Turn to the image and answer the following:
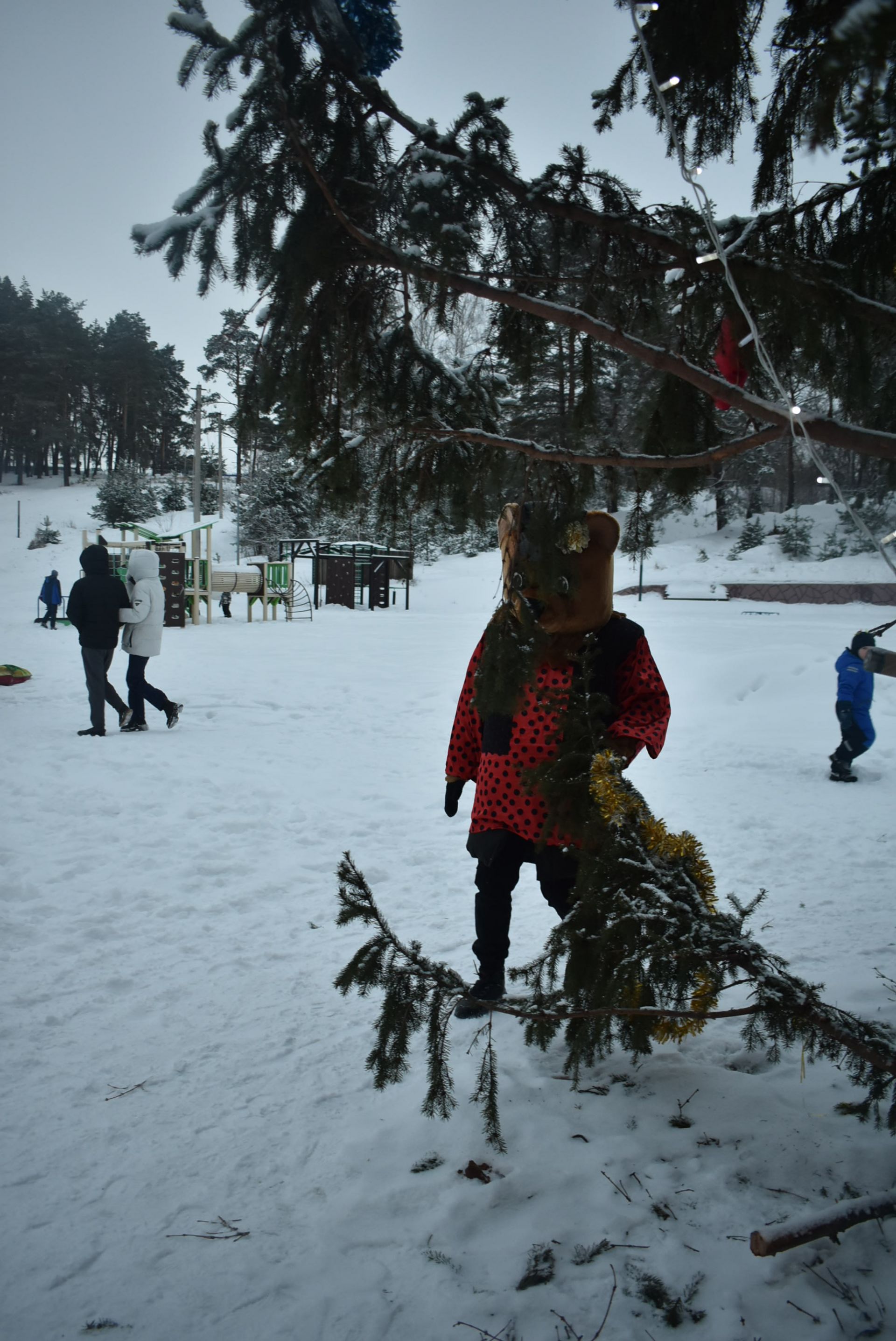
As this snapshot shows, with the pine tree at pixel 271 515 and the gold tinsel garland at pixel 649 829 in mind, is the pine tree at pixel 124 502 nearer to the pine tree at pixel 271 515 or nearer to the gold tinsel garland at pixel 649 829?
the pine tree at pixel 271 515

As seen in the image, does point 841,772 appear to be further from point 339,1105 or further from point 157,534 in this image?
point 157,534

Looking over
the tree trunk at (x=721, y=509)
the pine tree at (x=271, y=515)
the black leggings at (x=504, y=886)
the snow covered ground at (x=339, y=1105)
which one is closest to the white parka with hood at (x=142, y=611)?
the snow covered ground at (x=339, y=1105)

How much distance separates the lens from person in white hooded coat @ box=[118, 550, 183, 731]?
743 centimetres

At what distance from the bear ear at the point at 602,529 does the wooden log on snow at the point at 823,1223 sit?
1.76 meters

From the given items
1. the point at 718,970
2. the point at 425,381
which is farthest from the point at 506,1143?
the point at 425,381

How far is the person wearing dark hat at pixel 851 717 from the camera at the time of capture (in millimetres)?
6367

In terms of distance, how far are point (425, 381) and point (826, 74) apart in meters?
2.54

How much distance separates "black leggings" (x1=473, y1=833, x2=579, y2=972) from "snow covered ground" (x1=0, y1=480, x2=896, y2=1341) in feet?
1.08

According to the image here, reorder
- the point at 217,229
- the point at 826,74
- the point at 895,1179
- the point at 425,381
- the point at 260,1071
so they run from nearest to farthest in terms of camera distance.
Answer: the point at 826,74, the point at 895,1179, the point at 260,1071, the point at 217,229, the point at 425,381

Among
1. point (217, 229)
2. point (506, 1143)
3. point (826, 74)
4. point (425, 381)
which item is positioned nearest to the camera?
point (826, 74)

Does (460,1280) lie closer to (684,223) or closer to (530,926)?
(530,926)

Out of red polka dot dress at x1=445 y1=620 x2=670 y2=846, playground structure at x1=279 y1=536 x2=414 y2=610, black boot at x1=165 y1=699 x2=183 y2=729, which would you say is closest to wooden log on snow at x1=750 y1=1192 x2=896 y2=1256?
red polka dot dress at x1=445 y1=620 x2=670 y2=846

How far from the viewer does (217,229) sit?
9.21 feet

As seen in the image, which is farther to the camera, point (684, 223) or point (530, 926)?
point (530, 926)
